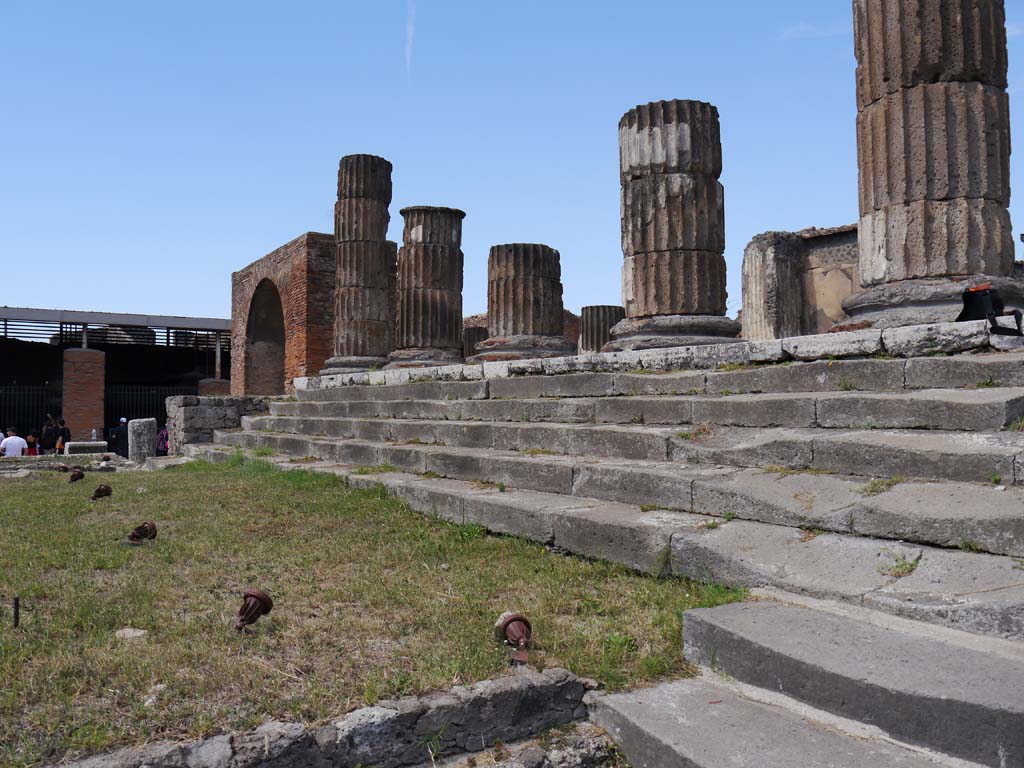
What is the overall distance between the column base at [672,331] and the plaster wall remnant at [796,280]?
693 centimetres

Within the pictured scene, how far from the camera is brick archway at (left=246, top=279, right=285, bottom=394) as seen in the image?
22.2 metres

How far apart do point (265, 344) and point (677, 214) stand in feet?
57.6

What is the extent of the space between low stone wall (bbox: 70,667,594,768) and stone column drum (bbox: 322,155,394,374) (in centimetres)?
1090

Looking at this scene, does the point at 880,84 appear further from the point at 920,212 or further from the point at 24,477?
the point at 24,477

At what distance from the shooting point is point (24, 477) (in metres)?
9.78

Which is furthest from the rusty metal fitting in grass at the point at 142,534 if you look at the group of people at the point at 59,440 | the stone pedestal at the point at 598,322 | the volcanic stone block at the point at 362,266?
the group of people at the point at 59,440

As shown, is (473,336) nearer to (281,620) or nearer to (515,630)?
(281,620)

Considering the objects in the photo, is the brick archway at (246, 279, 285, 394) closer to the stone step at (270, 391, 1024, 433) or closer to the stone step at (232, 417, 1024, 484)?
the stone step at (270, 391, 1024, 433)

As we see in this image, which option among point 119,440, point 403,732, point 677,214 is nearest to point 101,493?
point 403,732

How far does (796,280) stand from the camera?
1447cm

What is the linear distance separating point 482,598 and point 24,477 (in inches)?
341

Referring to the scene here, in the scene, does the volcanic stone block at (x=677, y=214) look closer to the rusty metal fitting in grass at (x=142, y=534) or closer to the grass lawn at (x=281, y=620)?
the grass lawn at (x=281, y=620)

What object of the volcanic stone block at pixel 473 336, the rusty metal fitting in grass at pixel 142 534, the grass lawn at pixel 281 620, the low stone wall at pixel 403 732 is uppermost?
the volcanic stone block at pixel 473 336

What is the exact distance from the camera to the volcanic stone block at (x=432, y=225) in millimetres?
12195
